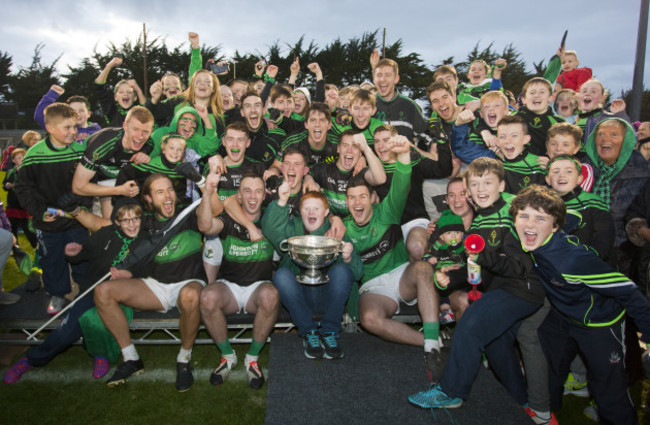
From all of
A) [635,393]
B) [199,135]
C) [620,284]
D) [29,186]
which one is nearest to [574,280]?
[620,284]

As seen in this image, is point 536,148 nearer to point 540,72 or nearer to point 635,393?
point 635,393

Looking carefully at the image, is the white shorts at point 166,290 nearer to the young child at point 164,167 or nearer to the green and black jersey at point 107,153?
the young child at point 164,167

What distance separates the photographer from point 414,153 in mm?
4781

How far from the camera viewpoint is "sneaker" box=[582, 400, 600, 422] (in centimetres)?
338

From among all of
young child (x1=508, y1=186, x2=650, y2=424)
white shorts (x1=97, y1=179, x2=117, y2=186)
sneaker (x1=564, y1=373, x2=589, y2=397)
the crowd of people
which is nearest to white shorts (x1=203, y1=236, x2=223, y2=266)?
the crowd of people

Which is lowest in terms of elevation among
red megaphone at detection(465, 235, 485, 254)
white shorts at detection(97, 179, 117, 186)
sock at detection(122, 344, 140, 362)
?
sock at detection(122, 344, 140, 362)

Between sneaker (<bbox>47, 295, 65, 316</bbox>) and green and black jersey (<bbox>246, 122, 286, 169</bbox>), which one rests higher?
green and black jersey (<bbox>246, 122, 286, 169</bbox>)

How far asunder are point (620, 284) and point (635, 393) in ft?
5.55

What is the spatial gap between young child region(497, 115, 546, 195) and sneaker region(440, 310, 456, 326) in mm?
1257

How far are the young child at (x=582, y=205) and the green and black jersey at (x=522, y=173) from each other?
0.38 metres

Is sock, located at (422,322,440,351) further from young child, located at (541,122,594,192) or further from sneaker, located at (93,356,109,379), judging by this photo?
sneaker, located at (93,356,109,379)

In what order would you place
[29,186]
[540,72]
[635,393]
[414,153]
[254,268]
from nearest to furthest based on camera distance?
[635,393], [254,268], [29,186], [414,153], [540,72]

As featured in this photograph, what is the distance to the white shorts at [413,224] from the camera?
445cm

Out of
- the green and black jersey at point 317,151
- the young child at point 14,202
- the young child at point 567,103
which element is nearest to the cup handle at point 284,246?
the green and black jersey at point 317,151
